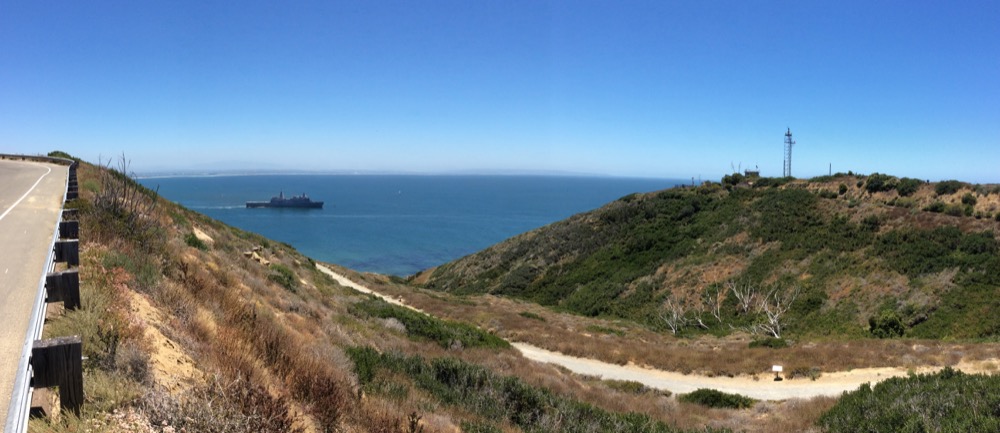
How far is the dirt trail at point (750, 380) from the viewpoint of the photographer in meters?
13.6

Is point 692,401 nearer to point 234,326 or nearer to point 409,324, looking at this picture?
point 409,324

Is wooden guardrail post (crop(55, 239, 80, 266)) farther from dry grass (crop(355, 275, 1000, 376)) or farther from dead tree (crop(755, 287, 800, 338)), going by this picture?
dead tree (crop(755, 287, 800, 338))

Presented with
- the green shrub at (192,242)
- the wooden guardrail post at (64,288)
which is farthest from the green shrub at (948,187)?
the wooden guardrail post at (64,288)

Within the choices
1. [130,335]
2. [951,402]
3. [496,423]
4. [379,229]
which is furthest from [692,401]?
[379,229]

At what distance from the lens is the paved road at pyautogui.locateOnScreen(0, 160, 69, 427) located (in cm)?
506

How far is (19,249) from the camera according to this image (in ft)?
31.6

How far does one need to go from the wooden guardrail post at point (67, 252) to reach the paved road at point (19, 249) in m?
0.68

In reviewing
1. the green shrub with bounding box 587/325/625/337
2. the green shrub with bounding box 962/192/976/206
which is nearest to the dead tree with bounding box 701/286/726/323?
the green shrub with bounding box 587/325/625/337

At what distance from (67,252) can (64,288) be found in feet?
5.94

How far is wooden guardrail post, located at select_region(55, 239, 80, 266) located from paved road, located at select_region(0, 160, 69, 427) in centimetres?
68

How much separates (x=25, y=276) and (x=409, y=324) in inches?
382

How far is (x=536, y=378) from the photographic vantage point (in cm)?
1171

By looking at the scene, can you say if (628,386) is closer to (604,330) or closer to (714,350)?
(714,350)

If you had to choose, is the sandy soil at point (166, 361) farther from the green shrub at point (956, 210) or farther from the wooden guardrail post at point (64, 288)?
the green shrub at point (956, 210)
